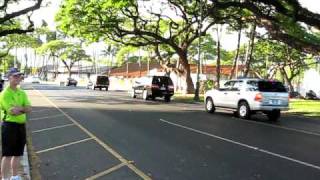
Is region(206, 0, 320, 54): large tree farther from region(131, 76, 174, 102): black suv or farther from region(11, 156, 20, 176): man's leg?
Result: region(11, 156, 20, 176): man's leg

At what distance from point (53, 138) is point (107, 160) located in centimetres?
429

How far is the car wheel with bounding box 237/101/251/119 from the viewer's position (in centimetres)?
2456

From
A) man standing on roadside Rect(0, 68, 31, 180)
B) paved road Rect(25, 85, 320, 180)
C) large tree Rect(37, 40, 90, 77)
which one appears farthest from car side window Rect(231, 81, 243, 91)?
large tree Rect(37, 40, 90, 77)

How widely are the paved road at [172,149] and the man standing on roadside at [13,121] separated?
1.39 meters

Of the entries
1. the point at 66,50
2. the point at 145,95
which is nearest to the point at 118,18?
the point at 145,95

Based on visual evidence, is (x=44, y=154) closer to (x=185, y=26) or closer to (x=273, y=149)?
(x=273, y=149)

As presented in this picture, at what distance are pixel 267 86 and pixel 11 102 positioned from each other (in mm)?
17559

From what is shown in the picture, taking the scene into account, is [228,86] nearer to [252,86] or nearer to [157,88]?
[252,86]

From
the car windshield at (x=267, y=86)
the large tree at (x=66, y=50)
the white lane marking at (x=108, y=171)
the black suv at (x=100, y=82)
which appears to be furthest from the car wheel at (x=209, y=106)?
the large tree at (x=66, y=50)

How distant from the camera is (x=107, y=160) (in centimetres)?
1166

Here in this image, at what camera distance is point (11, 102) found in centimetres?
838

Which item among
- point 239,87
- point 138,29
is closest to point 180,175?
point 239,87

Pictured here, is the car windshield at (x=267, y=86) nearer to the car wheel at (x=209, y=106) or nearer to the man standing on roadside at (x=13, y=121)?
the car wheel at (x=209, y=106)

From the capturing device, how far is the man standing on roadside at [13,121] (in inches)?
329
